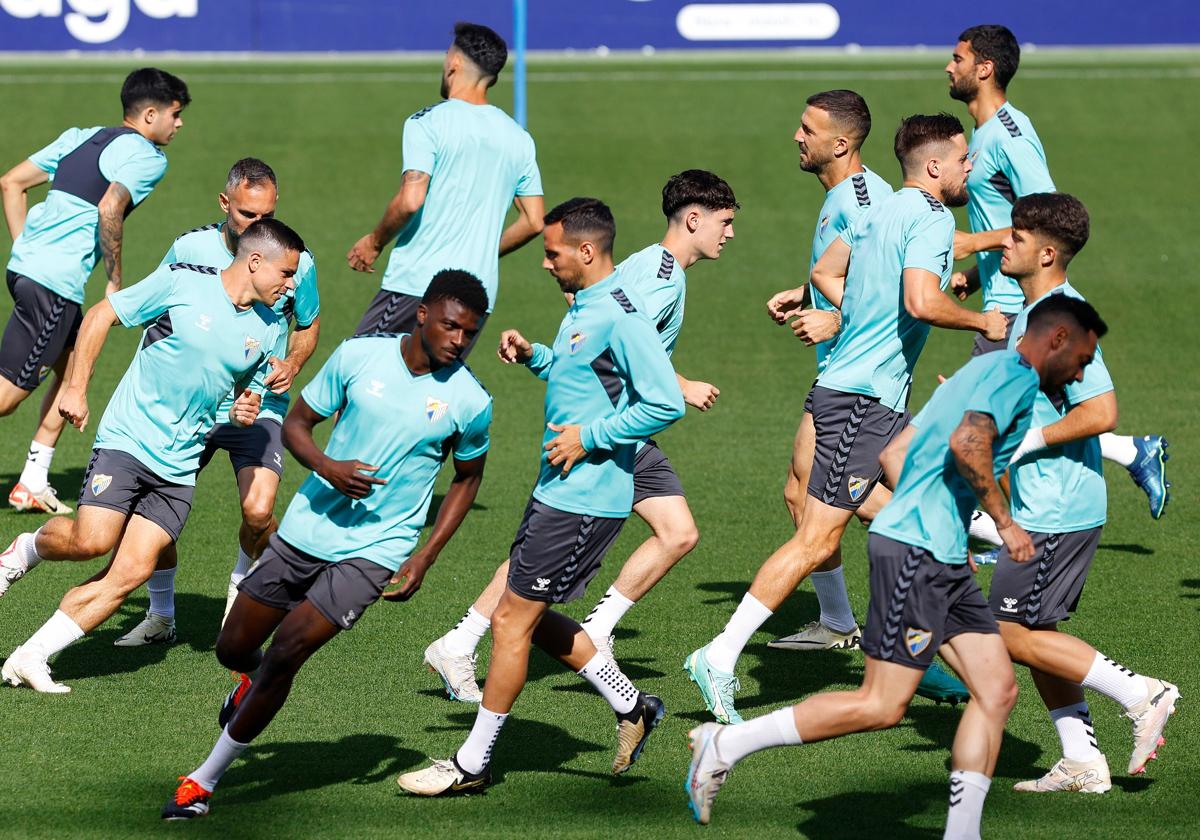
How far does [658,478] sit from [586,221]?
1628 millimetres

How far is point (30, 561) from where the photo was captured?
7348mm

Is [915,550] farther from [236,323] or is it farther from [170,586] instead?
[170,586]

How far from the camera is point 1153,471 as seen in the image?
9359 mm

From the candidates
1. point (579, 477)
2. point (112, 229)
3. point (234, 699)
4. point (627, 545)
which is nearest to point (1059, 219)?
point (579, 477)

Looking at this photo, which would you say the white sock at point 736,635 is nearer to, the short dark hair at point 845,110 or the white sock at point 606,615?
the white sock at point 606,615

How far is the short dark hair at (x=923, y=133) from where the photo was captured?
7.29 meters

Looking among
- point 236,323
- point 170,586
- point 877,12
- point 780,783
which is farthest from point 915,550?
point 877,12

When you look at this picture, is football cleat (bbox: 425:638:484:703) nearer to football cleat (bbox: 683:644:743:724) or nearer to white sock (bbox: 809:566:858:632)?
football cleat (bbox: 683:644:743:724)

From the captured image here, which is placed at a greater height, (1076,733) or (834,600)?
(834,600)

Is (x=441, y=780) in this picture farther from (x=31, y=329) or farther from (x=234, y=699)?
(x=31, y=329)

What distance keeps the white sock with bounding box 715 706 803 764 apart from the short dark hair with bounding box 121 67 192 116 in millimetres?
5479

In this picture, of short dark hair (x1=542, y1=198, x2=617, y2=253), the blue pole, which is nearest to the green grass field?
the blue pole

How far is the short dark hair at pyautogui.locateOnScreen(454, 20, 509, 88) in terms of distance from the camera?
879 cm

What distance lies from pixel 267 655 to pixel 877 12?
19.6 m
